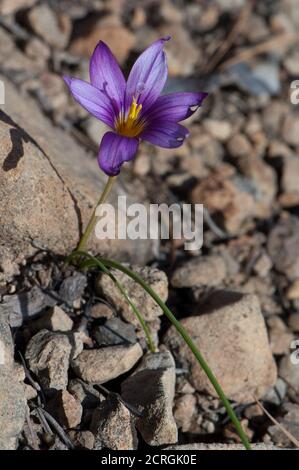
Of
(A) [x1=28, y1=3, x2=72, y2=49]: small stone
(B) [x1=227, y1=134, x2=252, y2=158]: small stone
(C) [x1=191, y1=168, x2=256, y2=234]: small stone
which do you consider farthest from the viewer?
(B) [x1=227, y1=134, x2=252, y2=158]: small stone

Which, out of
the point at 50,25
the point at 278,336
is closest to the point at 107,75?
the point at 278,336

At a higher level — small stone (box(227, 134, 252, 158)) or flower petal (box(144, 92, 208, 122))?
small stone (box(227, 134, 252, 158))

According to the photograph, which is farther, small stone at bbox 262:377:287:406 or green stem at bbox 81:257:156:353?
small stone at bbox 262:377:287:406

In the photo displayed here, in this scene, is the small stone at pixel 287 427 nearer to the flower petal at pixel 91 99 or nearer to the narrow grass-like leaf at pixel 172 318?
the narrow grass-like leaf at pixel 172 318

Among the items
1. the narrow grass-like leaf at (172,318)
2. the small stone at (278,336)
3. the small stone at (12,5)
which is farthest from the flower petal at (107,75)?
the small stone at (12,5)

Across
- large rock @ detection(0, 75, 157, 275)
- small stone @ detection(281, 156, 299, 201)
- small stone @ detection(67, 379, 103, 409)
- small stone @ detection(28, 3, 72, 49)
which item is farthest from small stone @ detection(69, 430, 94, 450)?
small stone @ detection(28, 3, 72, 49)

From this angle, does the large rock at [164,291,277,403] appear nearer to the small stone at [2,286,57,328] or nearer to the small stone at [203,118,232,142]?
the small stone at [2,286,57,328]
